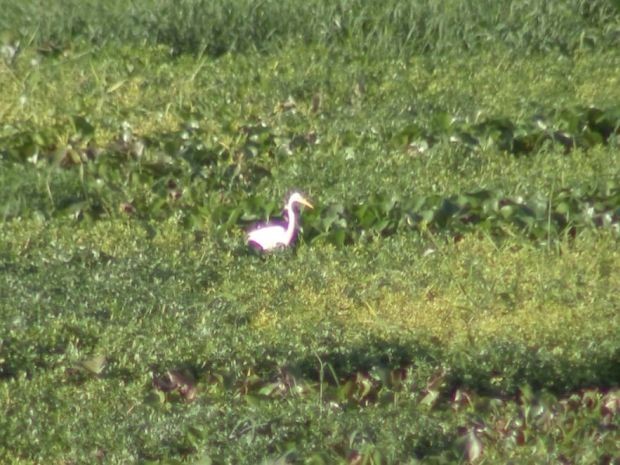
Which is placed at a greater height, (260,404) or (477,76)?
(260,404)

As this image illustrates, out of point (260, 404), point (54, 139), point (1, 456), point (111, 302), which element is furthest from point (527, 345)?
point (54, 139)

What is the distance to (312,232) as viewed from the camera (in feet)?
23.0

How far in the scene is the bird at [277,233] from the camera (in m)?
6.81

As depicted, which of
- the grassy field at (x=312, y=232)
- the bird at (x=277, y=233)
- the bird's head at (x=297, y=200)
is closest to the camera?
the grassy field at (x=312, y=232)

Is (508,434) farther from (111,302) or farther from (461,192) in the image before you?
(461,192)

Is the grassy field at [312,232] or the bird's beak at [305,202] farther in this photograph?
the bird's beak at [305,202]

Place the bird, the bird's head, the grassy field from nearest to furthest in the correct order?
the grassy field
the bird
the bird's head

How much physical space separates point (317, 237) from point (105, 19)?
2.76 metres

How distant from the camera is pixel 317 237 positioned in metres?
6.96

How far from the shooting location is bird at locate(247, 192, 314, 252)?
681cm

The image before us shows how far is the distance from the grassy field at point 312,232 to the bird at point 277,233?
8 cm

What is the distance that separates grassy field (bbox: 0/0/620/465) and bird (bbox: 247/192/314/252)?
83 millimetres

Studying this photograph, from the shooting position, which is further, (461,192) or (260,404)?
(461,192)

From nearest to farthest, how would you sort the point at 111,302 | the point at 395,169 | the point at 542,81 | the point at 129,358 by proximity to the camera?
the point at 129,358, the point at 111,302, the point at 395,169, the point at 542,81
